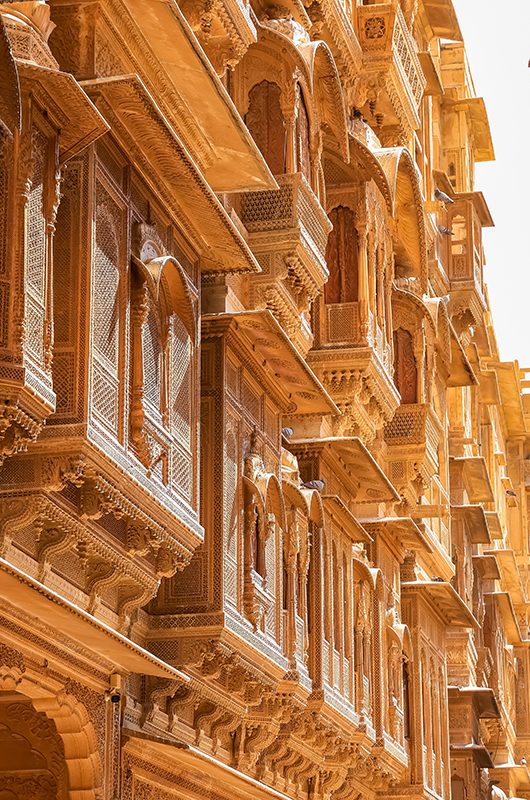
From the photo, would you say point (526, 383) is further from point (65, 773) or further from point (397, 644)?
point (65, 773)

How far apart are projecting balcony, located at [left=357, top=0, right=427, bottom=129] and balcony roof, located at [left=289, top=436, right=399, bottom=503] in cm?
482

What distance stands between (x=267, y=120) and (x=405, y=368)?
6.76 meters

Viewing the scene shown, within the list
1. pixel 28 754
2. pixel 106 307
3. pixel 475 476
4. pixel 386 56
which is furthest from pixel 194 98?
pixel 475 476

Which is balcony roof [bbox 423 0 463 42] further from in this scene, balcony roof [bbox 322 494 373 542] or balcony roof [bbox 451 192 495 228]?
balcony roof [bbox 322 494 373 542]

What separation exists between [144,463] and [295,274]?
4876mm

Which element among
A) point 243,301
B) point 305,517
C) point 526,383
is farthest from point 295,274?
point 526,383

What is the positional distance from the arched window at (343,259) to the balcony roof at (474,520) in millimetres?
10545

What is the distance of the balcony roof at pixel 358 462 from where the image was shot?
17.7 meters

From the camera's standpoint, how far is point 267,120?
16.1m

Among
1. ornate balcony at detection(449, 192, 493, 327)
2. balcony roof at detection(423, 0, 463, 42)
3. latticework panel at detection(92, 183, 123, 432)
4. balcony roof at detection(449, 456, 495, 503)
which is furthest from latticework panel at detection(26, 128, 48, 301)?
balcony roof at detection(449, 456, 495, 503)

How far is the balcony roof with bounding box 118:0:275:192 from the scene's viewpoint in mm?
11727

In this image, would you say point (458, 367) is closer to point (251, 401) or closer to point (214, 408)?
point (251, 401)

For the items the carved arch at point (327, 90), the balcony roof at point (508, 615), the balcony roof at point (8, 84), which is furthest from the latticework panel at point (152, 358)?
the balcony roof at point (508, 615)

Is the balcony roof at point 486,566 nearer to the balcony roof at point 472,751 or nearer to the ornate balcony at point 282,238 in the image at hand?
the balcony roof at point 472,751
